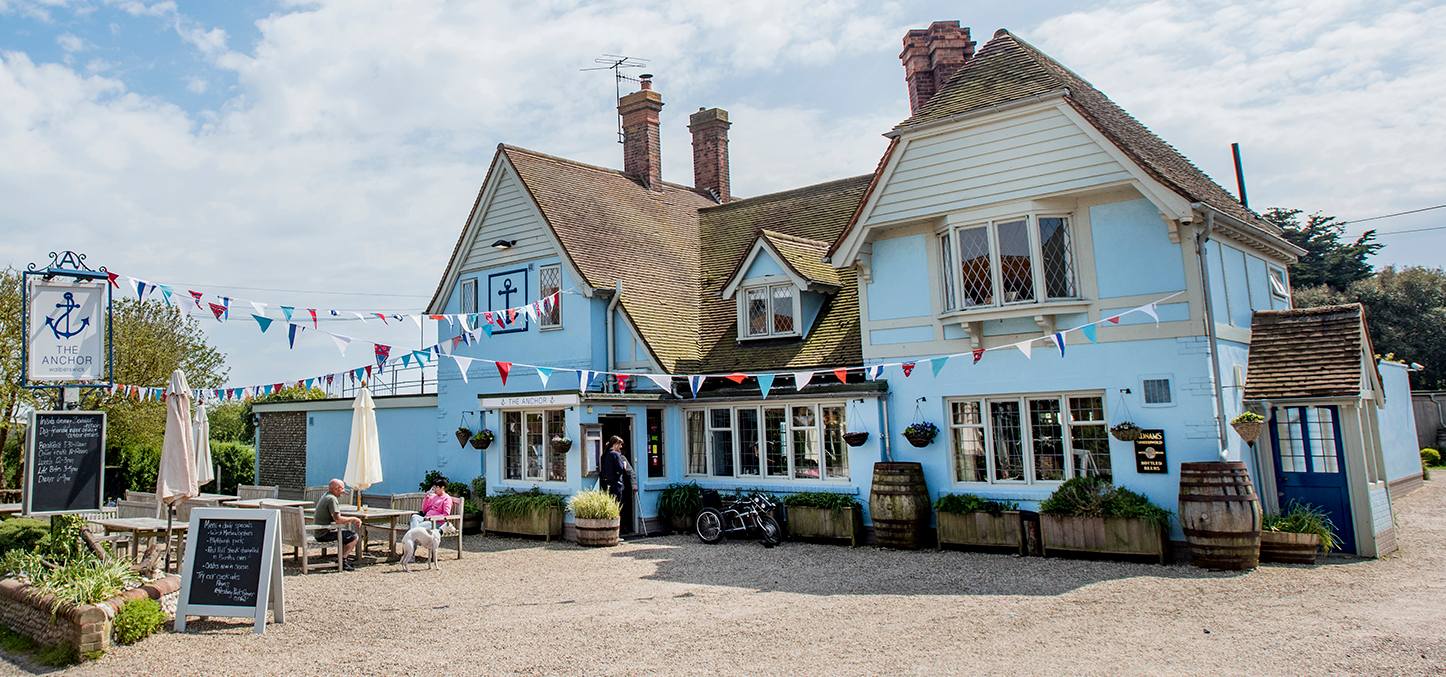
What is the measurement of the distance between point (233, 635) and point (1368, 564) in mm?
13015

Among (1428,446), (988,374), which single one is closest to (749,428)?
(988,374)

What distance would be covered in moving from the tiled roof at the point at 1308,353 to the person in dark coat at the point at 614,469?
31.9ft

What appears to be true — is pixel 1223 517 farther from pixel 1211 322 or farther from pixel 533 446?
pixel 533 446

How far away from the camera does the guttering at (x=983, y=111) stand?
41.8 feet

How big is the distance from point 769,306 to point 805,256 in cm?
126

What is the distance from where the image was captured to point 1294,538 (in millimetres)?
11203

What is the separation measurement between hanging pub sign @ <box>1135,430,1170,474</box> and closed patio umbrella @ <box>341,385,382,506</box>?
10689 mm

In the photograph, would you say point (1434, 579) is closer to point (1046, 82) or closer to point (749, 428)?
point (1046, 82)

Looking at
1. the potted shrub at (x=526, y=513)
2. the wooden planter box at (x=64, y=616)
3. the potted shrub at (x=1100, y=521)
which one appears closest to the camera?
the wooden planter box at (x=64, y=616)

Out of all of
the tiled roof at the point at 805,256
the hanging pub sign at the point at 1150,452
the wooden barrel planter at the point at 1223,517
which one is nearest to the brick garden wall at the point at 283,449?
the tiled roof at the point at 805,256

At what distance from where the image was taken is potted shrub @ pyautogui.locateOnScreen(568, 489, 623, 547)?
1456cm

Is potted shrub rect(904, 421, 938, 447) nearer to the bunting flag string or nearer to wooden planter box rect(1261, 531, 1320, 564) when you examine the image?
the bunting flag string

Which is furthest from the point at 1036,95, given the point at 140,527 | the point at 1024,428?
the point at 140,527

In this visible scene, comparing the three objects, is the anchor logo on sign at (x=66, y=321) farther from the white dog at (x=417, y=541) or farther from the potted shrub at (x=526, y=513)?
the potted shrub at (x=526, y=513)
